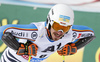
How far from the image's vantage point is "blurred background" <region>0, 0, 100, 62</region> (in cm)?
262

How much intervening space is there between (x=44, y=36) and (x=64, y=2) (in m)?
1.16

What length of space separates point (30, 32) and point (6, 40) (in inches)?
8.3

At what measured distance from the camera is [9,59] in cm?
209

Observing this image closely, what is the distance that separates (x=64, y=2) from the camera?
2.90 metres

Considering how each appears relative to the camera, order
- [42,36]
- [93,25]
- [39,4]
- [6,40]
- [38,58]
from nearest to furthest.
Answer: [6,40]
[42,36]
[38,58]
[93,25]
[39,4]

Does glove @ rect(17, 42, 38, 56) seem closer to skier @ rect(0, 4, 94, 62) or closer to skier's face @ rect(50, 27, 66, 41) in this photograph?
skier @ rect(0, 4, 94, 62)

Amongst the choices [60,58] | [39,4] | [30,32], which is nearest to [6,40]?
[30,32]

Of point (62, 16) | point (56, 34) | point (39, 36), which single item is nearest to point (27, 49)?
point (39, 36)

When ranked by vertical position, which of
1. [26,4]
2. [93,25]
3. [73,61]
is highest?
[26,4]

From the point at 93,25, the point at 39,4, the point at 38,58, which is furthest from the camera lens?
the point at 39,4

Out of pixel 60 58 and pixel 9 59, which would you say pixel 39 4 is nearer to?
pixel 60 58

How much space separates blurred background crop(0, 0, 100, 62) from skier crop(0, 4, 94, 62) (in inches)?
22.8

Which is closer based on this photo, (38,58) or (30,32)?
(30,32)

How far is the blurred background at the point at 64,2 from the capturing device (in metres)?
2.62
